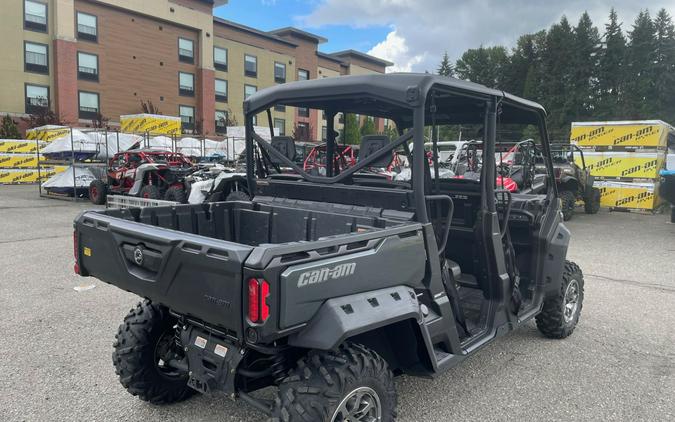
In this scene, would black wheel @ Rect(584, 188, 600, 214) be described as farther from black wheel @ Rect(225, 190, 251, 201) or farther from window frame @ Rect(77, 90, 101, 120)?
window frame @ Rect(77, 90, 101, 120)

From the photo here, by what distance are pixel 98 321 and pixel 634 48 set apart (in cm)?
5203

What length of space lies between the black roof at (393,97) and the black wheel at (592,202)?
11.2 metres

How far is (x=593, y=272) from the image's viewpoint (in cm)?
751

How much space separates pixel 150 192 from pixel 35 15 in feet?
70.4

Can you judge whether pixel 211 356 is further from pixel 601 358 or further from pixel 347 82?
pixel 601 358

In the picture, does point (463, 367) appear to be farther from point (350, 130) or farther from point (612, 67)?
point (612, 67)

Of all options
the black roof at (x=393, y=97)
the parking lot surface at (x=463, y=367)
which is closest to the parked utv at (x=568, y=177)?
the parking lot surface at (x=463, y=367)

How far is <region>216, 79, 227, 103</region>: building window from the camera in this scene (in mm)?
39050

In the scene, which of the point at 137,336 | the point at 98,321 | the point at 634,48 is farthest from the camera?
the point at 634,48

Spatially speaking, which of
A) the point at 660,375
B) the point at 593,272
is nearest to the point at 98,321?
the point at 660,375

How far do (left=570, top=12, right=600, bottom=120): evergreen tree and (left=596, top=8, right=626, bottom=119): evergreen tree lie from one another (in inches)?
22.6

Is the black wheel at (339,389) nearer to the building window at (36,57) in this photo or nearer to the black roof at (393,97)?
the black roof at (393,97)

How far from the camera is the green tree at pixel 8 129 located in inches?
1060

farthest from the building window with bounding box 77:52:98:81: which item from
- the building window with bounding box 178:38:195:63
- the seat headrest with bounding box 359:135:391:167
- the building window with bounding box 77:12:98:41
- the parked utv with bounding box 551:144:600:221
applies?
the seat headrest with bounding box 359:135:391:167
